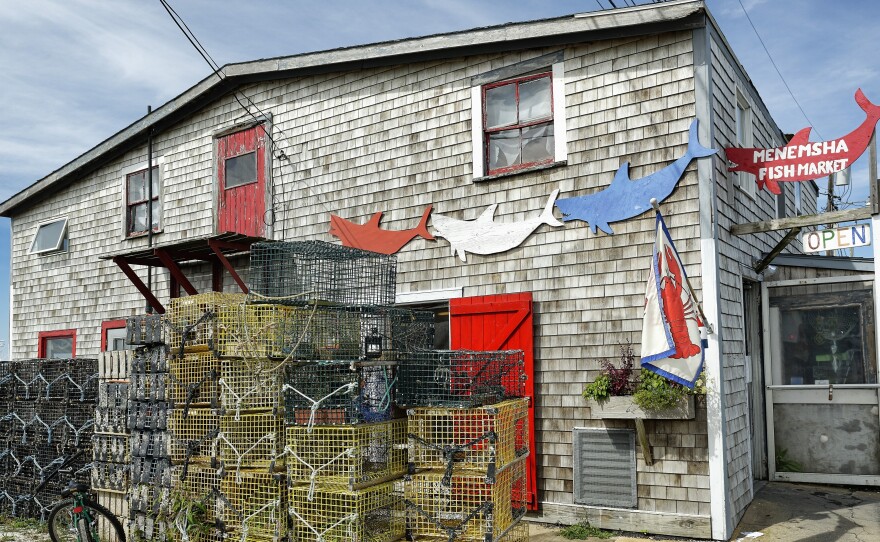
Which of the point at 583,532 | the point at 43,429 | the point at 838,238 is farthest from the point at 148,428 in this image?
the point at 838,238

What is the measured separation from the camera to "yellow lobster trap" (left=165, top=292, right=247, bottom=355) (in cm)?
733

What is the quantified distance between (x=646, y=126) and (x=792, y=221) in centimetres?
179

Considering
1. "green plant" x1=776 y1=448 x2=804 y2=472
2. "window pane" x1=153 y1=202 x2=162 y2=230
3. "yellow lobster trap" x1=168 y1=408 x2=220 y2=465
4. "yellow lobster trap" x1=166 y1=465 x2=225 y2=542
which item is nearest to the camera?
"yellow lobster trap" x1=166 y1=465 x2=225 y2=542

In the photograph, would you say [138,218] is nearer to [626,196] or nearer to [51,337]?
[51,337]

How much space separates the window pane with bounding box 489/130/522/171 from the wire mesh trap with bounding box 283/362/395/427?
348 cm

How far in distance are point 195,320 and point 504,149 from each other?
4.11 metres

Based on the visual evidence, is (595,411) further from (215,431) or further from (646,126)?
(215,431)

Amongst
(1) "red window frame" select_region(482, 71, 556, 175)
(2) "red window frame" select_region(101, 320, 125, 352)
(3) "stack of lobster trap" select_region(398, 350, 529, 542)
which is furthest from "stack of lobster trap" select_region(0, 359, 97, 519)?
(1) "red window frame" select_region(482, 71, 556, 175)

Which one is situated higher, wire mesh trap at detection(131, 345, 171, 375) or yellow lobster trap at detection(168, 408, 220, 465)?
wire mesh trap at detection(131, 345, 171, 375)

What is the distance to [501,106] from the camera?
9.24m

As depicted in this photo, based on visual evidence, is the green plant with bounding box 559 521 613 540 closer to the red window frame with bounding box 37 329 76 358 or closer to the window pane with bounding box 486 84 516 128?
the window pane with bounding box 486 84 516 128

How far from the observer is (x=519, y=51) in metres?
9.11

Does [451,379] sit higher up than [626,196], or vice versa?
[626,196]

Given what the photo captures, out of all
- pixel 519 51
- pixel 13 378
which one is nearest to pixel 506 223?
pixel 519 51
